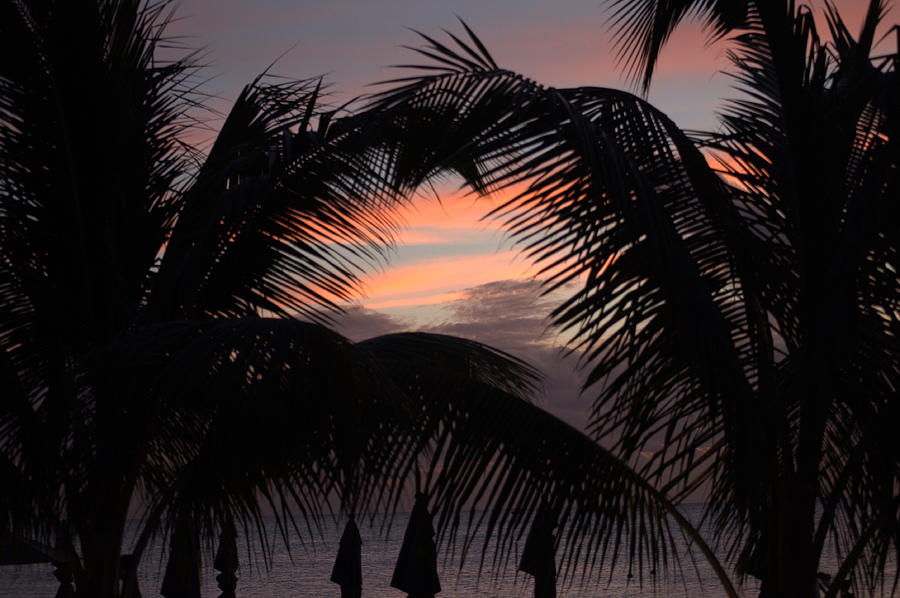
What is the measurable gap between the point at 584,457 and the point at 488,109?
173 cm

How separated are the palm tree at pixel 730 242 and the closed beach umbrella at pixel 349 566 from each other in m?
4.40

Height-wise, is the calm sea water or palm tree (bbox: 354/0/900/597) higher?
palm tree (bbox: 354/0/900/597)

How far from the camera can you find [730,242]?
462cm

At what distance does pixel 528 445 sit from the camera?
4.30 meters

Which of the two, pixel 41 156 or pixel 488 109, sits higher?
pixel 41 156

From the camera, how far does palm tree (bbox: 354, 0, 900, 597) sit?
3828 millimetres

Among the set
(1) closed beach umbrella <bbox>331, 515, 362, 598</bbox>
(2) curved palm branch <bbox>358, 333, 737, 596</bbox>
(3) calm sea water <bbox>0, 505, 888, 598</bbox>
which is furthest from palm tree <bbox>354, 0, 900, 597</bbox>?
(3) calm sea water <bbox>0, 505, 888, 598</bbox>

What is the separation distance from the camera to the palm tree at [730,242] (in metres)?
3.83

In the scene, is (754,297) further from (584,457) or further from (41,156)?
(41,156)

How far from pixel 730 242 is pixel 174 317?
10.9ft

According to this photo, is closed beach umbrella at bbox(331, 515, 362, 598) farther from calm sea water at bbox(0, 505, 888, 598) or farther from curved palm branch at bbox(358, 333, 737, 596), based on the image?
calm sea water at bbox(0, 505, 888, 598)

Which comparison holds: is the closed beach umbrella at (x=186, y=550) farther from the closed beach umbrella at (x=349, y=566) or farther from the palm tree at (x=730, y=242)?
the palm tree at (x=730, y=242)

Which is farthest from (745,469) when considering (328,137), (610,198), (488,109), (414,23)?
(328,137)

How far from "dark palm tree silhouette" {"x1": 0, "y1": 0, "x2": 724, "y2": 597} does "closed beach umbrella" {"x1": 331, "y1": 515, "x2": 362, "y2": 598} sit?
2.44 meters
